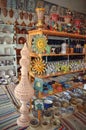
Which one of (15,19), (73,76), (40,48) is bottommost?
(73,76)

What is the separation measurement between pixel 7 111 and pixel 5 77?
6.11ft

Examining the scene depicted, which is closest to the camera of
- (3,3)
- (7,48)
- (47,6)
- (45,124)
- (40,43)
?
(45,124)

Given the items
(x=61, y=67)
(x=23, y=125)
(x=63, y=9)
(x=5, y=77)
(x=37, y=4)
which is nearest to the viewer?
(x=23, y=125)

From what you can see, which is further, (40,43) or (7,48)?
(7,48)

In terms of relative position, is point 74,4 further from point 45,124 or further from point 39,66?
point 45,124

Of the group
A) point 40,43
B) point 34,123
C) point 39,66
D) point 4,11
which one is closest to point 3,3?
point 4,11

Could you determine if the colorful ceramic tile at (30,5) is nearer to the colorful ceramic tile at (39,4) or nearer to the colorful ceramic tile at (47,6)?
the colorful ceramic tile at (39,4)

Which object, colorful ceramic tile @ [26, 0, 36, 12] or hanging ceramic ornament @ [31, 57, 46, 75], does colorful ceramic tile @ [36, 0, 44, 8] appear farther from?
hanging ceramic ornament @ [31, 57, 46, 75]

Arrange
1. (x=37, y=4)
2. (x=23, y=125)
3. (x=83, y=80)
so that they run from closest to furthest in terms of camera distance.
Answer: (x=23, y=125)
(x=83, y=80)
(x=37, y=4)

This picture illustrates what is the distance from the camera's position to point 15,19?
4.38 meters

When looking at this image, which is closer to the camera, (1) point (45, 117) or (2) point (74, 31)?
(1) point (45, 117)

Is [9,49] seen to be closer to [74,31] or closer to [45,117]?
[74,31]

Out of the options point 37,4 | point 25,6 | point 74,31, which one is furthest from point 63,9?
point 74,31

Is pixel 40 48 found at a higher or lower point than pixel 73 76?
higher
